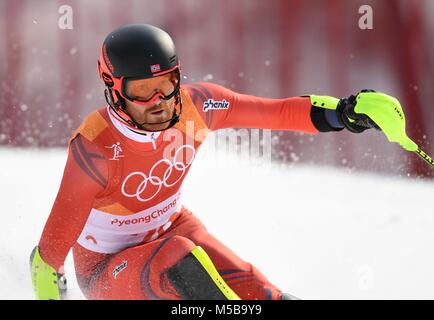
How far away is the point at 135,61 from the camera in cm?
272

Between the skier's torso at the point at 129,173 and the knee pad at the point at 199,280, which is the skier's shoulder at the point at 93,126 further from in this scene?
the knee pad at the point at 199,280

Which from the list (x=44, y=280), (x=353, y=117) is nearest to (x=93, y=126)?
(x=44, y=280)

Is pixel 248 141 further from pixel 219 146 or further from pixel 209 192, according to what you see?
pixel 209 192

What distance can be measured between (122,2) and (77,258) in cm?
294

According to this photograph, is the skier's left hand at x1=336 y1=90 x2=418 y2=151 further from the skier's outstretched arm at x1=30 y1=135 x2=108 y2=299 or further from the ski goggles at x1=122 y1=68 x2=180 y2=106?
the skier's outstretched arm at x1=30 y1=135 x2=108 y2=299

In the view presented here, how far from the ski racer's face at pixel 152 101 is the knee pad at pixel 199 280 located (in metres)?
0.54

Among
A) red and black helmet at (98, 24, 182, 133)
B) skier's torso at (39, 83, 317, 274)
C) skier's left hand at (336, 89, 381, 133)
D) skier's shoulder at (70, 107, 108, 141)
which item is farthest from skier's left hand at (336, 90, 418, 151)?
skier's shoulder at (70, 107, 108, 141)

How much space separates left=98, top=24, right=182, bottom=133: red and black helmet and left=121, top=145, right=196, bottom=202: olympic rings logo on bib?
7.7 inches

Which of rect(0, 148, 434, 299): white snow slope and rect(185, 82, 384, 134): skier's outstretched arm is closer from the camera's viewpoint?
rect(185, 82, 384, 134): skier's outstretched arm

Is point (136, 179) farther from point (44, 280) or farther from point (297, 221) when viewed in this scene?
point (297, 221)

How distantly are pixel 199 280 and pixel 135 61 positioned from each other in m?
0.86

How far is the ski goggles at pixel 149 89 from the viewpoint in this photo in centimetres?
276

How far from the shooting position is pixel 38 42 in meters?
5.62

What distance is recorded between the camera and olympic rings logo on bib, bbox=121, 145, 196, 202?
9.53 feet
